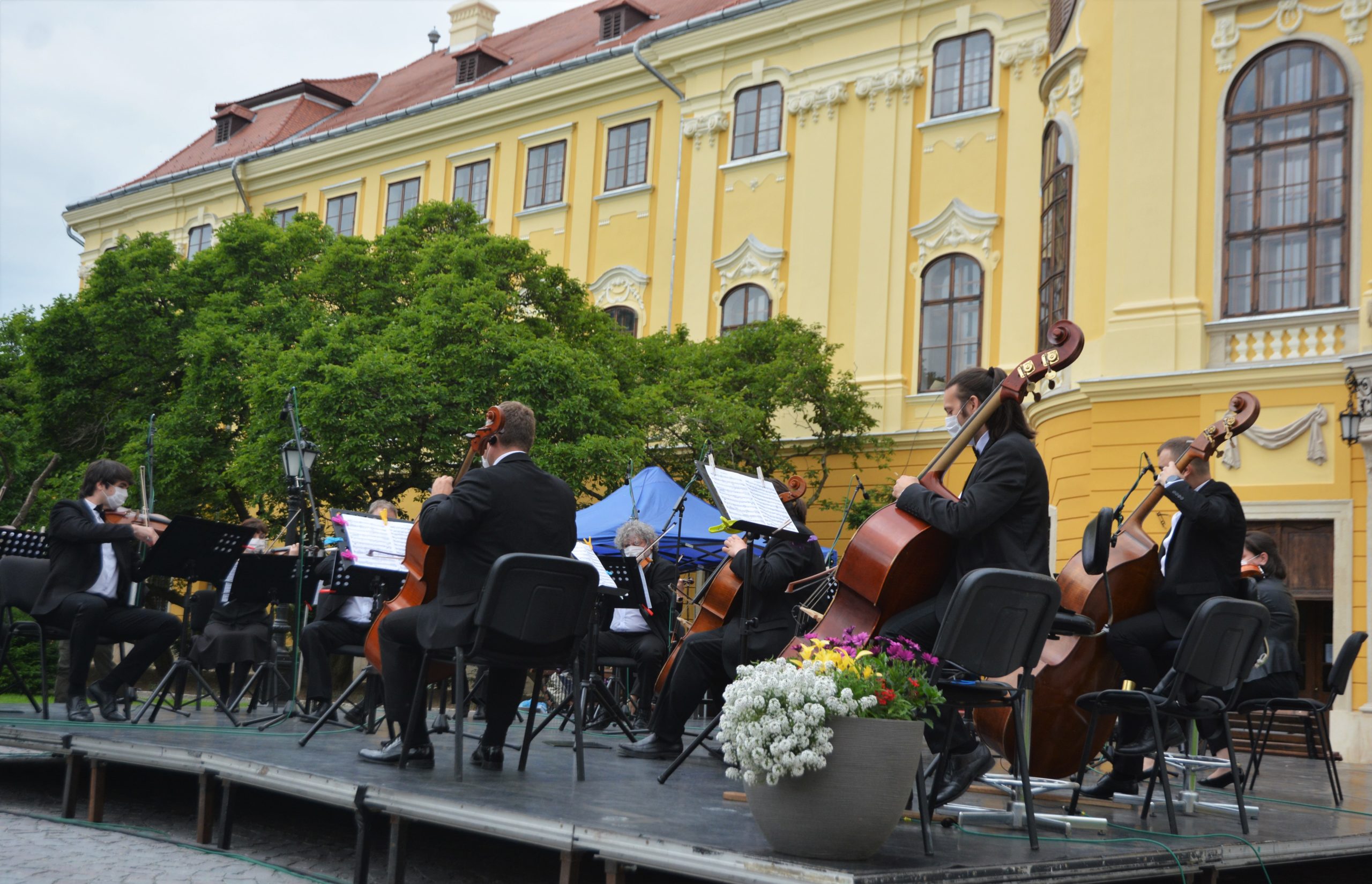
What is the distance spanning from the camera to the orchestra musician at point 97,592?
812cm

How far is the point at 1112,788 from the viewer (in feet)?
21.1

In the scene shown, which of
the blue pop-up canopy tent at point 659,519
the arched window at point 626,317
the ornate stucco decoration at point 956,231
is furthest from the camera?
the arched window at point 626,317

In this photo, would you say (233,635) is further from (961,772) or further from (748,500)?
(961,772)

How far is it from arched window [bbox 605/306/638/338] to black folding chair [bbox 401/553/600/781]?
64.1ft

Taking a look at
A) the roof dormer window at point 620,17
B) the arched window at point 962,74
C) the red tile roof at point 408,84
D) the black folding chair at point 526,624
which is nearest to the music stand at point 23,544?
the black folding chair at point 526,624

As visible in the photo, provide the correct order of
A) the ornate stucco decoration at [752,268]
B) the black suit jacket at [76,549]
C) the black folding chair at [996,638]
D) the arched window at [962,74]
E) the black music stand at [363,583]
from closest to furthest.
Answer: the black folding chair at [996,638], the black suit jacket at [76,549], the black music stand at [363,583], the arched window at [962,74], the ornate stucco decoration at [752,268]

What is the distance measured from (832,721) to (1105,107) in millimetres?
14569

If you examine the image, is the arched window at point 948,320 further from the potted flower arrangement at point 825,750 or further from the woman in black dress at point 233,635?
the potted flower arrangement at point 825,750

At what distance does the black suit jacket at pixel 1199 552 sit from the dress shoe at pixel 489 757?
3096 millimetres

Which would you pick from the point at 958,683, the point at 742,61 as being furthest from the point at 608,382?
the point at 958,683

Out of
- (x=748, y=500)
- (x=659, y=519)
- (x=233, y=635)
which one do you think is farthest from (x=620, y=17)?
(x=748, y=500)

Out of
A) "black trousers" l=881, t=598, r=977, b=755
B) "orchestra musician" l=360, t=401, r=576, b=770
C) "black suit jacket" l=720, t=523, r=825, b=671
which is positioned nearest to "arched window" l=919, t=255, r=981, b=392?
"black suit jacket" l=720, t=523, r=825, b=671

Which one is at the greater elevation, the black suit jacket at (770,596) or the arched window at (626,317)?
the arched window at (626,317)

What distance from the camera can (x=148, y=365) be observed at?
80.1ft
